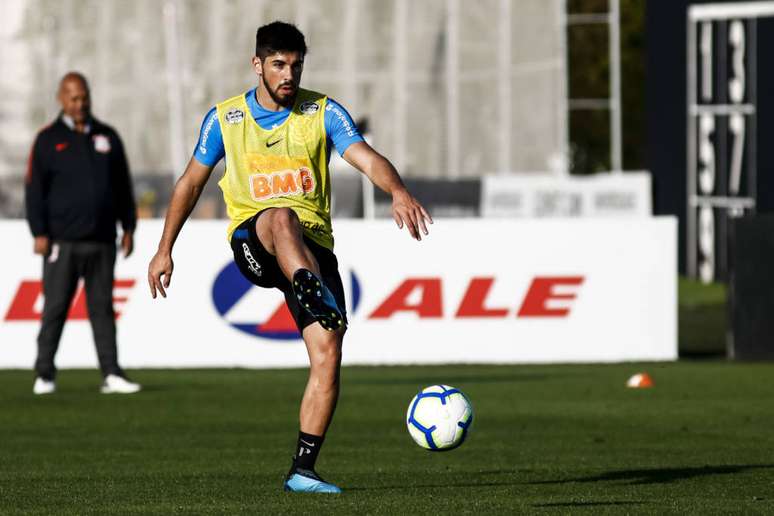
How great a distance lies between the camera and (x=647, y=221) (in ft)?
58.2

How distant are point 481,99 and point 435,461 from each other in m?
31.3

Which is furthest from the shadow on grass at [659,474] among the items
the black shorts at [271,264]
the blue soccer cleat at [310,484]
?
the black shorts at [271,264]

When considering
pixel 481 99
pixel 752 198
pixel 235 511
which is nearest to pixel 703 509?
pixel 235 511

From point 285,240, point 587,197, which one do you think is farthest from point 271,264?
point 587,197

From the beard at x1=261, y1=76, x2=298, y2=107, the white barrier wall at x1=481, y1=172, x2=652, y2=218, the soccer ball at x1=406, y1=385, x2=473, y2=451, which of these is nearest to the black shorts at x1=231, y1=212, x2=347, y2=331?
the beard at x1=261, y1=76, x2=298, y2=107

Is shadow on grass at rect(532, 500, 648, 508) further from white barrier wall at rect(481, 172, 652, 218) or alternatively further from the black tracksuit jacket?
white barrier wall at rect(481, 172, 652, 218)

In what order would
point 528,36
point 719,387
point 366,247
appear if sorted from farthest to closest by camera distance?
point 528,36 → point 366,247 → point 719,387

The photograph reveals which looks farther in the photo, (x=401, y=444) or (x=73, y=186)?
(x=73, y=186)

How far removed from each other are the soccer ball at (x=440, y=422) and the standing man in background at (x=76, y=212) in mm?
5949

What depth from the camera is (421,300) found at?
688 inches

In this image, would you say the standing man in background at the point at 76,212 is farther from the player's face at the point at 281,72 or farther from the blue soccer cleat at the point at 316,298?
the blue soccer cleat at the point at 316,298

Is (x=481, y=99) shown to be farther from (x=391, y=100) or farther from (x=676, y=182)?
(x=676, y=182)

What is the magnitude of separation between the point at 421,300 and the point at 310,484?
8.38 m

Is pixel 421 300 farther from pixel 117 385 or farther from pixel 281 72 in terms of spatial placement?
pixel 281 72
